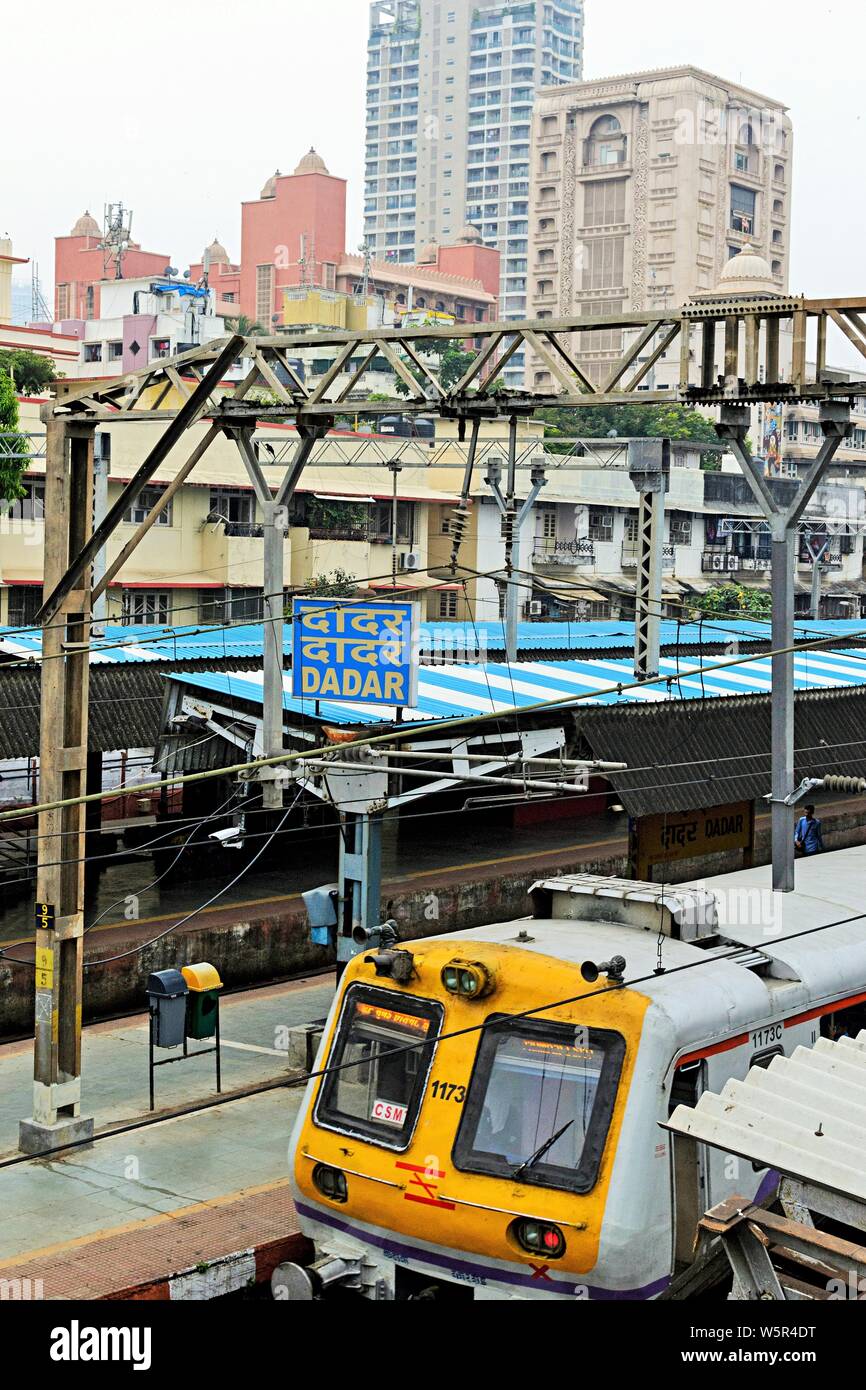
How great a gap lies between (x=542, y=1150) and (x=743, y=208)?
395ft

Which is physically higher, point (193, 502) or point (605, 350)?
point (605, 350)

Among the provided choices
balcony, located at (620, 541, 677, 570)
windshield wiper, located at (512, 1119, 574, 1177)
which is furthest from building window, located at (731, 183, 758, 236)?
windshield wiper, located at (512, 1119, 574, 1177)

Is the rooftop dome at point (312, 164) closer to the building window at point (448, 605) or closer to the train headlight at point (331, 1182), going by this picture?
the building window at point (448, 605)

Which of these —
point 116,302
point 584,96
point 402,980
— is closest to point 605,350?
point 584,96

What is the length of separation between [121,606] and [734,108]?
9053cm

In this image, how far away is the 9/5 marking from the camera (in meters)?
9.40

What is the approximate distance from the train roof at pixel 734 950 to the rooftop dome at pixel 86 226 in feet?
368

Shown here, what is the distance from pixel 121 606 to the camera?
41.8 metres

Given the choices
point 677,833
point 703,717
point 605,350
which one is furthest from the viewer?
point 605,350

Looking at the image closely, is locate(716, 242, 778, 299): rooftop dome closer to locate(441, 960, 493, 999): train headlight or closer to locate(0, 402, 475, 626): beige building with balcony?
locate(0, 402, 475, 626): beige building with balcony

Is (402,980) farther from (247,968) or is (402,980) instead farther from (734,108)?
(734,108)

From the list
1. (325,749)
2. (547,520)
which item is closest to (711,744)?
(325,749)

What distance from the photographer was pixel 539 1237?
28.9 feet

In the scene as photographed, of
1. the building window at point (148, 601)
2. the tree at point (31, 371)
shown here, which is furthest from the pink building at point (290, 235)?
the building window at point (148, 601)
